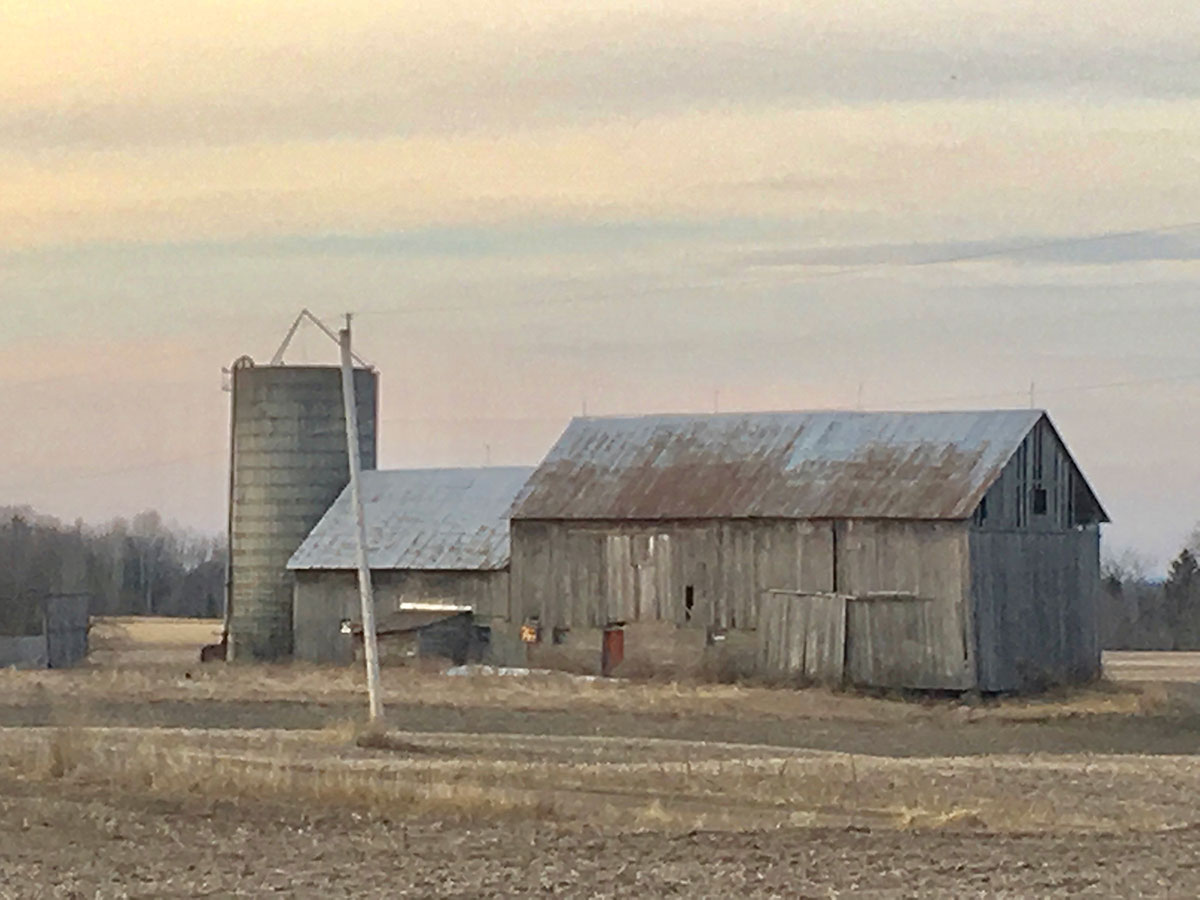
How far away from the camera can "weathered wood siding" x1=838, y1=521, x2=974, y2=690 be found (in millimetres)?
48031

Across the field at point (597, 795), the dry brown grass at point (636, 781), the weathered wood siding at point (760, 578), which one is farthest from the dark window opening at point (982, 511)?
the dry brown grass at point (636, 781)

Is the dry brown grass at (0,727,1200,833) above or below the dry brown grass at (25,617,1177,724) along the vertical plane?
below

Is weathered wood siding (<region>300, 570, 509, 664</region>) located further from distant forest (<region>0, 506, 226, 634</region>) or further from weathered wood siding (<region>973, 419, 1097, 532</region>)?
distant forest (<region>0, 506, 226, 634</region>)

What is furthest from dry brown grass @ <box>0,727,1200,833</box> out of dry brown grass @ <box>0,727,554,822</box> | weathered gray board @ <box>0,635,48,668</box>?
weathered gray board @ <box>0,635,48,668</box>

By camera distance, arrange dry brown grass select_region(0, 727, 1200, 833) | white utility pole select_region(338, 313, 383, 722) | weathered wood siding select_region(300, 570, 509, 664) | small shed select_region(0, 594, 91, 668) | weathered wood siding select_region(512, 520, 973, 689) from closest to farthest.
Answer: dry brown grass select_region(0, 727, 1200, 833) → white utility pole select_region(338, 313, 383, 722) → weathered wood siding select_region(512, 520, 973, 689) → weathered wood siding select_region(300, 570, 509, 664) → small shed select_region(0, 594, 91, 668)

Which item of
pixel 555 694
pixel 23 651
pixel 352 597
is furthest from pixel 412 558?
pixel 23 651

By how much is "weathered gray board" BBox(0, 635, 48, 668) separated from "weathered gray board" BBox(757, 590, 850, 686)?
76.8 feet


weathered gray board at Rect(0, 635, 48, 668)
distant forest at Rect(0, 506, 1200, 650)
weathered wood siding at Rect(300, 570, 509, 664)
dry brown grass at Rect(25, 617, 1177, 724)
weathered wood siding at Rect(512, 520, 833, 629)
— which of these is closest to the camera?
dry brown grass at Rect(25, 617, 1177, 724)

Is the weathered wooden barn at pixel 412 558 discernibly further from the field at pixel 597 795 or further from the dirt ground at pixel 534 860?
the dirt ground at pixel 534 860

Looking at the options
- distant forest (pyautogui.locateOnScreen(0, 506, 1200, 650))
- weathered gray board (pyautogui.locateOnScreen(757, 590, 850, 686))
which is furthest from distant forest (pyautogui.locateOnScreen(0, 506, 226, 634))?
weathered gray board (pyautogui.locateOnScreen(757, 590, 850, 686))

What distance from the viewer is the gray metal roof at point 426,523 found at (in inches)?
2240

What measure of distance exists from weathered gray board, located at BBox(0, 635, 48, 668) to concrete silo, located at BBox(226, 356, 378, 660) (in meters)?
5.77

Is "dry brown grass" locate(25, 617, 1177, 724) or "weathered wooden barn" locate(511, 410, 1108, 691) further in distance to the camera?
"weathered wooden barn" locate(511, 410, 1108, 691)

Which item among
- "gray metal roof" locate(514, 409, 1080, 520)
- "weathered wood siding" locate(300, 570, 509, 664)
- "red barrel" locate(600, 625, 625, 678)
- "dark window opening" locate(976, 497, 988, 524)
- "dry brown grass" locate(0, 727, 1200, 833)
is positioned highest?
"gray metal roof" locate(514, 409, 1080, 520)
